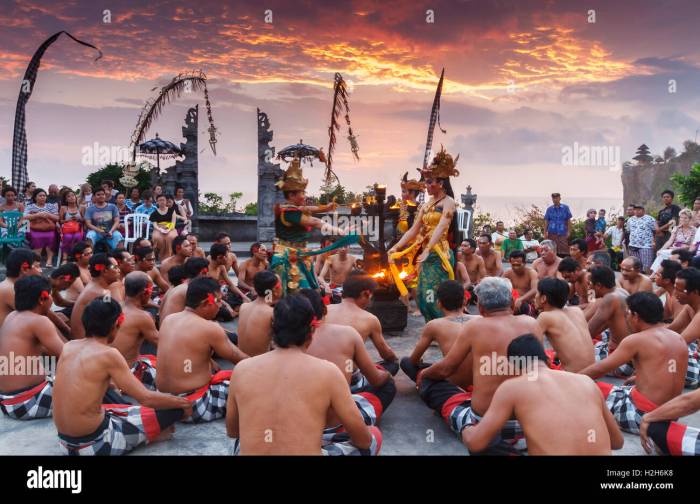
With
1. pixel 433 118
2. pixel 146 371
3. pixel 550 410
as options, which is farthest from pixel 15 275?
pixel 433 118

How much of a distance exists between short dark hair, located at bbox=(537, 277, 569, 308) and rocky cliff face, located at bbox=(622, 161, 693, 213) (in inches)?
1386

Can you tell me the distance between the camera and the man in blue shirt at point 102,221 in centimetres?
996

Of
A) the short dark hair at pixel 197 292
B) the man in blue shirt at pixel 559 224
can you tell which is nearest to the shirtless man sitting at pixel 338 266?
the short dark hair at pixel 197 292

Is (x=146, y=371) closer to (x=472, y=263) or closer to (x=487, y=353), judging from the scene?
(x=487, y=353)

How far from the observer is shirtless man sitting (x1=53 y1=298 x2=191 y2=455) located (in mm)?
3244

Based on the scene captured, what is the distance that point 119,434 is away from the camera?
348 centimetres

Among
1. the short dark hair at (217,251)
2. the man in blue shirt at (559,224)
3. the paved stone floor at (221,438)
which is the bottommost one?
the paved stone floor at (221,438)

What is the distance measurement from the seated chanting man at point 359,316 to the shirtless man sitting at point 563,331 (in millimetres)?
1290

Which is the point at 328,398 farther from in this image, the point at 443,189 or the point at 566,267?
the point at 443,189

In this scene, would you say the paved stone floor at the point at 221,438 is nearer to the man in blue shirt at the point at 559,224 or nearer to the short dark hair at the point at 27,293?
the short dark hair at the point at 27,293

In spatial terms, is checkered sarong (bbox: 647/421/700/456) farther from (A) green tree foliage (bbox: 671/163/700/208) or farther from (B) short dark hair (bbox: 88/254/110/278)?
(A) green tree foliage (bbox: 671/163/700/208)
